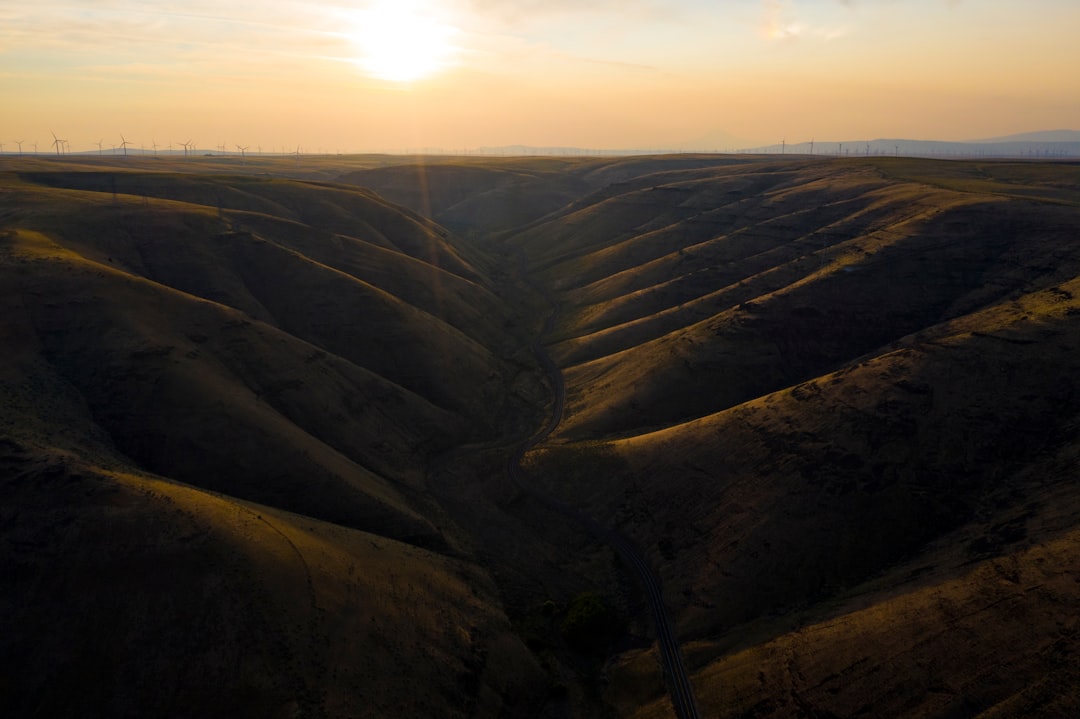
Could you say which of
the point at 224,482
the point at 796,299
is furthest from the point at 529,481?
the point at 796,299

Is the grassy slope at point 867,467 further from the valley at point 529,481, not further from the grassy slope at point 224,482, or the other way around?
the grassy slope at point 224,482

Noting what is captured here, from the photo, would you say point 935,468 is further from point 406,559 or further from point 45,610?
point 45,610

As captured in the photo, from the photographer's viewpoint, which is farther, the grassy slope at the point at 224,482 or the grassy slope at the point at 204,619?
the grassy slope at the point at 224,482

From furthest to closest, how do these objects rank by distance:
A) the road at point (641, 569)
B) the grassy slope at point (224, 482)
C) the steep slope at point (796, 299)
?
the steep slope at point (796, 299)
the road at point (641, 569)
the grassy slope at point (224, 482)

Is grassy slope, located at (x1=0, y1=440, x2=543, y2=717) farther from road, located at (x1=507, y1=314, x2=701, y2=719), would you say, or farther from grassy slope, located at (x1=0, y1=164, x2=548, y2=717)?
road, located at (x1=507, y1=314, x2=701, y2=719)

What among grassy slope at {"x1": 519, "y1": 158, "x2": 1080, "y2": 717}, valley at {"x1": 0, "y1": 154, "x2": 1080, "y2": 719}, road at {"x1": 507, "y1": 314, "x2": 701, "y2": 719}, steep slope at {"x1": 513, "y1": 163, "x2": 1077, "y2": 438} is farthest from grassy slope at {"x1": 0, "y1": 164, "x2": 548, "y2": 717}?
steep slope at {"x1": 513, "y1": 163, "x2": 1077, "y2": 438}

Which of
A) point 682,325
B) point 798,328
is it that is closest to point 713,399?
point 798,328

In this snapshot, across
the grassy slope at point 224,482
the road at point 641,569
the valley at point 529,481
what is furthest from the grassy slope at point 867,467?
the grassy slope at point 224,482
